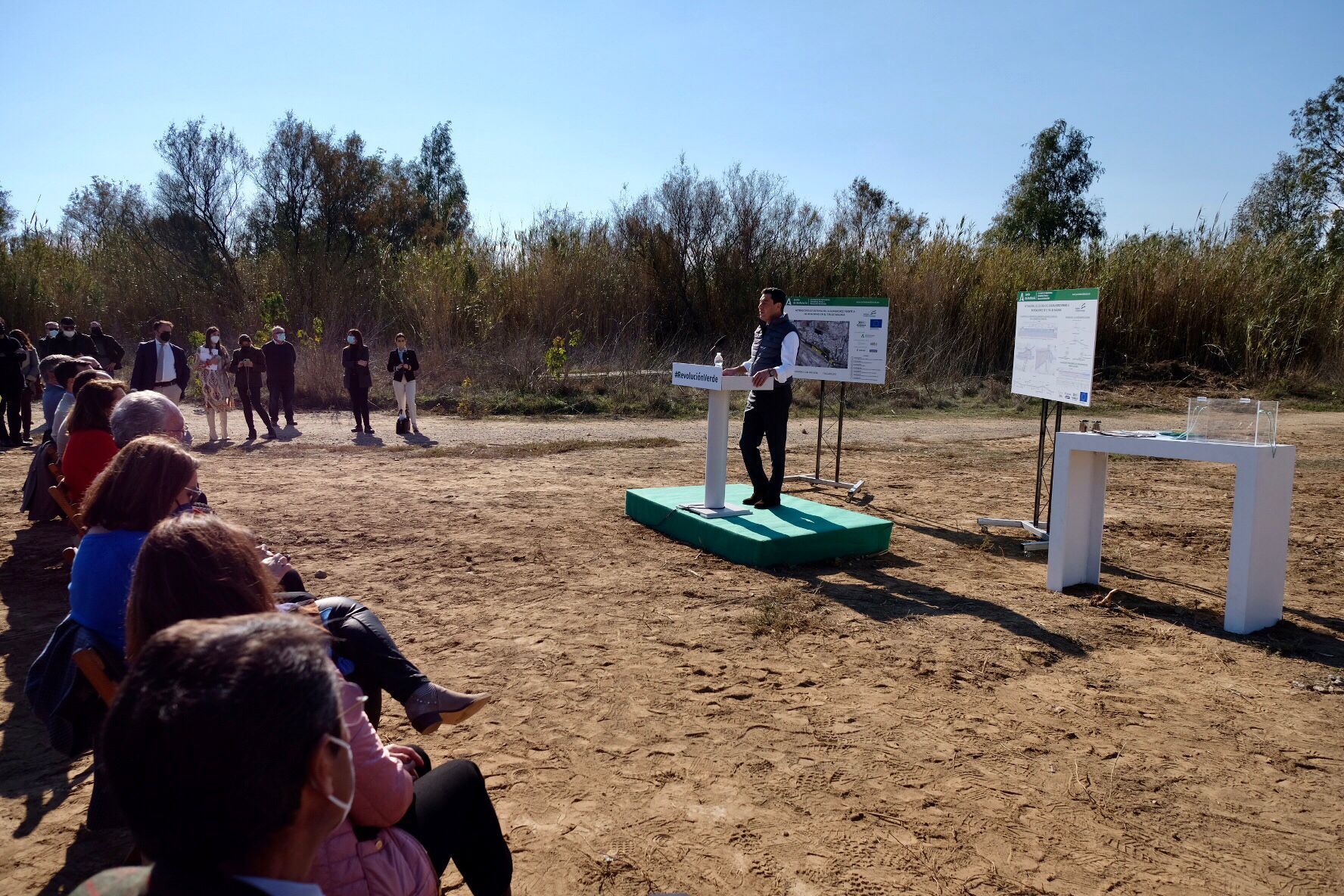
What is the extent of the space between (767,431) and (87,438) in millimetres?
4465

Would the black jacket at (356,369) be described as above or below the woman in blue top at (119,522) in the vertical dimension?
above

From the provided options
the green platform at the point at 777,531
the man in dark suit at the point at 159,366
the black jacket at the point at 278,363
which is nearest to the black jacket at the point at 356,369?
the black jacket at the point at 278,363

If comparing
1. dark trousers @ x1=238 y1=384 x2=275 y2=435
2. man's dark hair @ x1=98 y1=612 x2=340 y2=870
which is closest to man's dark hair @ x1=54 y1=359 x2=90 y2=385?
man's dark hair @ x1=98 y1=612 x2=340 y2=870

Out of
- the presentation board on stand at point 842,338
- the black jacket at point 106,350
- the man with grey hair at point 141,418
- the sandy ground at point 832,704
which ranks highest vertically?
the presentation board on stand at point 842,338

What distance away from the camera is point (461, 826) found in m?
2.23

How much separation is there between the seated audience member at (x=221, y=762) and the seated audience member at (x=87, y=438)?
438 cm

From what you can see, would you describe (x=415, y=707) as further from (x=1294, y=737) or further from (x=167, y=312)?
(x=167, y=312)

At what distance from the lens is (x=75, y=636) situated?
265cm

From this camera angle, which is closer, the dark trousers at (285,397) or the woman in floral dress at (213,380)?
the woman in floral dress at (213,380)

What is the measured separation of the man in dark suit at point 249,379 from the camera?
13.1 m

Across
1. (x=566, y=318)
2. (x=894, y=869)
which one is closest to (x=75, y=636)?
(x=894, y=869)

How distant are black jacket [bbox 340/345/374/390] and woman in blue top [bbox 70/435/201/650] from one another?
1097 cm

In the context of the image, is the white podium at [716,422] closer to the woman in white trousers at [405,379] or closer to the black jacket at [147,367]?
the black jacket at [147,367]

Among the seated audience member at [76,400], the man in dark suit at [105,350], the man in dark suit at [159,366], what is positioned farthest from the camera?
the man in dark suit at [105,350]
